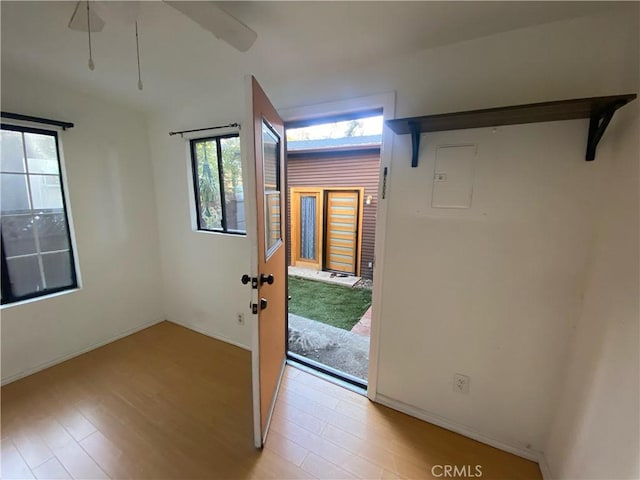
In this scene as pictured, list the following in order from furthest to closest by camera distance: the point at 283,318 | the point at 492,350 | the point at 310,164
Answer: the point at 310,164 → the point at 283,318 → the point at 492,350

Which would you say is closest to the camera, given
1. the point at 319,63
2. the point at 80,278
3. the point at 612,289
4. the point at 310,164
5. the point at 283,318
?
the point at 612,289

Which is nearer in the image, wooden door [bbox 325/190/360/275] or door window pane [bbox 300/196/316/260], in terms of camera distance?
wooden door [bbox 325/190/360/275]

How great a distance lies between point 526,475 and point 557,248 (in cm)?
Result: 122

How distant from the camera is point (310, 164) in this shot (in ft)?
17.4

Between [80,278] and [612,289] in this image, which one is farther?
[80,278]

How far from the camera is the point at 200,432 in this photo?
1.58m

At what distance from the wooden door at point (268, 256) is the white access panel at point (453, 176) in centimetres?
99

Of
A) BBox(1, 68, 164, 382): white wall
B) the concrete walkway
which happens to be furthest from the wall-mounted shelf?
BBox(1, 68, 164, 382): white wall

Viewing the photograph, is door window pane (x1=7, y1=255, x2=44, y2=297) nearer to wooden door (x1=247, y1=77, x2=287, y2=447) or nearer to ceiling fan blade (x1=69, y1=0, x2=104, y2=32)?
ceiling fan blade (x1=69, y1=0, x2=104, y2=32)

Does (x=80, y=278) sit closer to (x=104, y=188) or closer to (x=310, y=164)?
(x=104, y=188)

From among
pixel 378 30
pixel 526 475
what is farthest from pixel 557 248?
pixel 378 30

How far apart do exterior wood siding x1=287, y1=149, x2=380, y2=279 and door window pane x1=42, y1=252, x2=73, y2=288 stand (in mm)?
3254

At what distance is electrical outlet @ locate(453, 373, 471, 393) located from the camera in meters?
1.54
